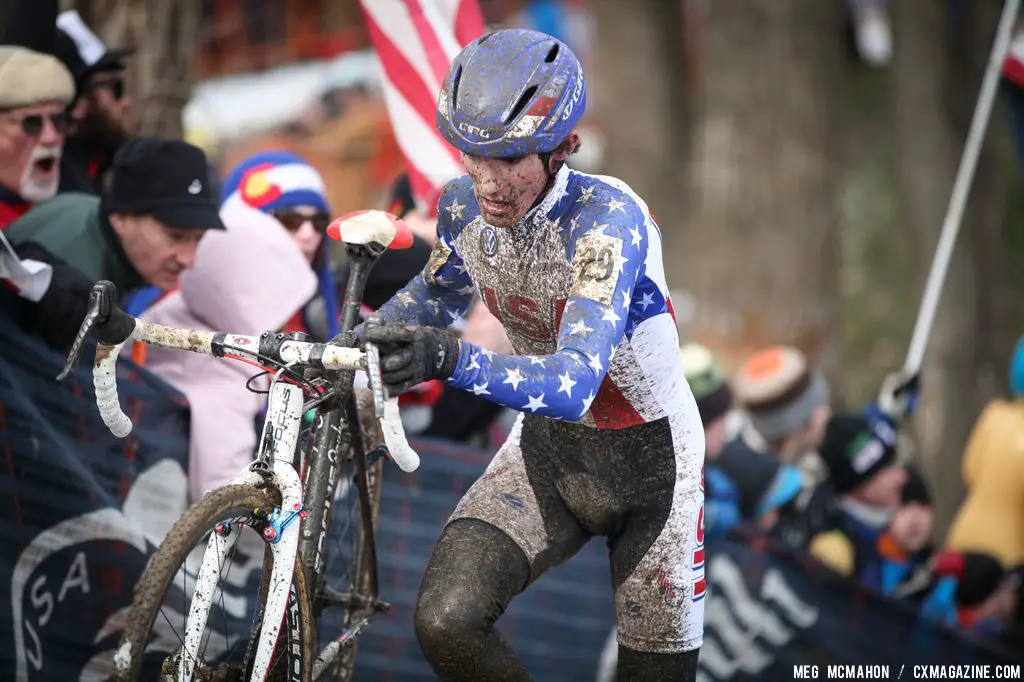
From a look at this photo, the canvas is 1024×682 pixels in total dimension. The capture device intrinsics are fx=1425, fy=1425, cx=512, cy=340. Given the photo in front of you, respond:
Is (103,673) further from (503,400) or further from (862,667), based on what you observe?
(862,667)

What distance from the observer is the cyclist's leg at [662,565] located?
13.5 ft

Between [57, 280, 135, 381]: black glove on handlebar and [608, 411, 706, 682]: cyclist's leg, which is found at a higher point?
[57, 280, 135, 381]: black glove on handlebar

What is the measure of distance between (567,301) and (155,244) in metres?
1.99

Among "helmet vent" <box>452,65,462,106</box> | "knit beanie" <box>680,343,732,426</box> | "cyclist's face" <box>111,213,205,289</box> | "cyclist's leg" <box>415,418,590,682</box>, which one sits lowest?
"knit beanie" <box>680,343,732,426</box>

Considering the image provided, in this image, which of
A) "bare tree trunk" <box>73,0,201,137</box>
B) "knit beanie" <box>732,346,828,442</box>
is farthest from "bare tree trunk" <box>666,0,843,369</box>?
"bare tree trunk" <box>73,0,201,137</box>

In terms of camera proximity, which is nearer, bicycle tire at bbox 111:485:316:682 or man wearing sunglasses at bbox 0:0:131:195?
bicycle tire at bbox 111:485:316:682

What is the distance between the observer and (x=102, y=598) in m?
4.66

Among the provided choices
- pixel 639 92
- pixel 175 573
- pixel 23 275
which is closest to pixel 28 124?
pixel 23 275

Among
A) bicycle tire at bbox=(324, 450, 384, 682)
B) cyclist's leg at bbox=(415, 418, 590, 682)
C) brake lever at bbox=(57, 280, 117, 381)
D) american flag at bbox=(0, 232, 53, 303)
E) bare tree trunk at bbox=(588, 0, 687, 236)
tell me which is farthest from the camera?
bare tree trunk at bbox=(588, 0, 687, 236)

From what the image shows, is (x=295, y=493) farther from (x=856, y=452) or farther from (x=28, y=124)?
(x=856, y=452)

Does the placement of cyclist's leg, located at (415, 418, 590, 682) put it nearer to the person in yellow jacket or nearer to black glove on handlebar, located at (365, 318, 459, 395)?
black glove on handlebar, located at (365, 318, 459, 395)

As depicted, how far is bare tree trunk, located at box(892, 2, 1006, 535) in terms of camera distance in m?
12.5

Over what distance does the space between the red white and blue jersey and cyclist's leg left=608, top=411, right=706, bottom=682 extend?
118mm

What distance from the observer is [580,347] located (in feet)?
11.5
